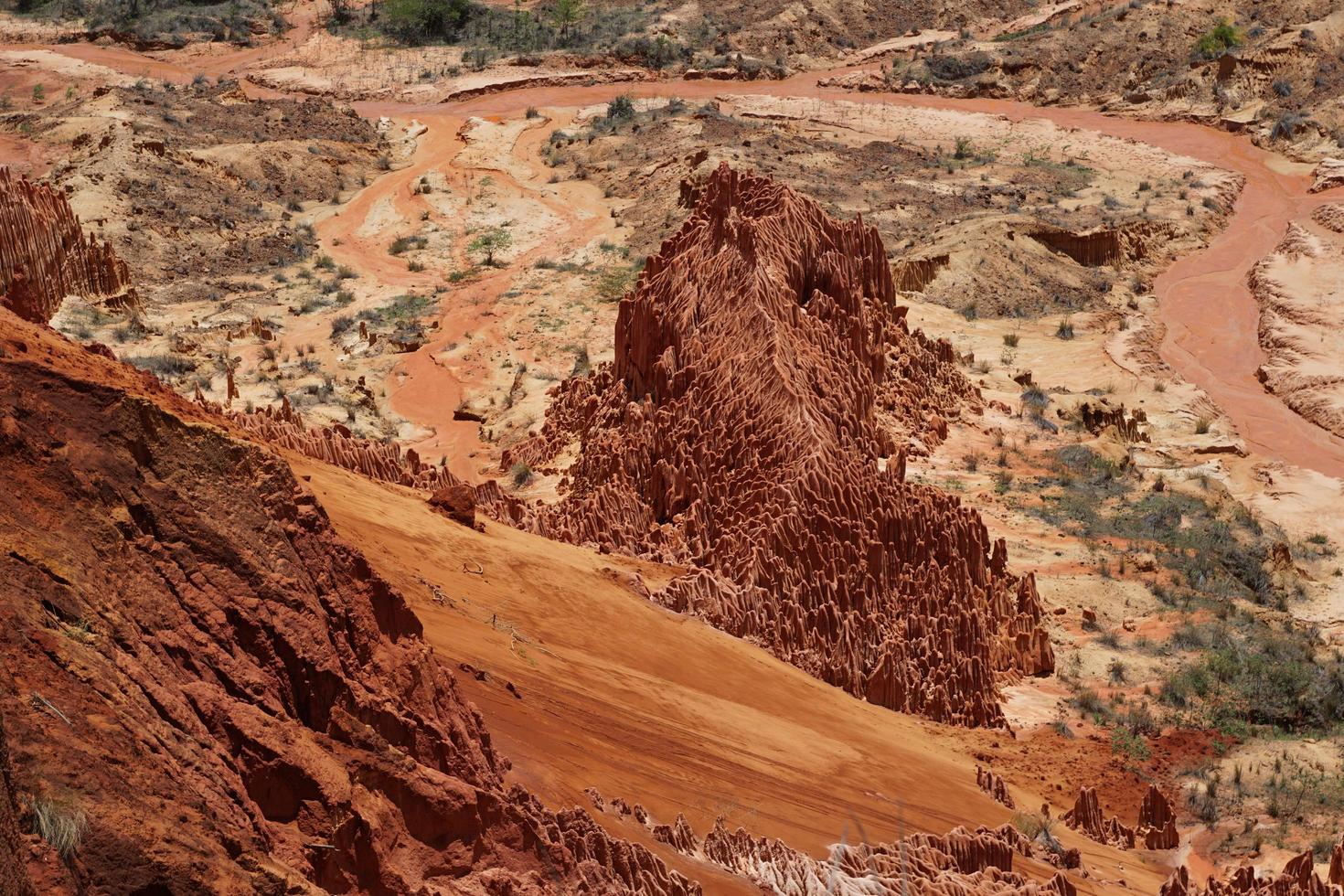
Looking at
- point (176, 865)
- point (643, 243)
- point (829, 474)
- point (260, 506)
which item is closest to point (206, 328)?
point (643, 243)

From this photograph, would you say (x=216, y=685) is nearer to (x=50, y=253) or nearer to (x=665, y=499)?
(x=665, y=499)

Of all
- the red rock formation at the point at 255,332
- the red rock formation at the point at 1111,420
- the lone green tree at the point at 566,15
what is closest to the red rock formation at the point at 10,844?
the red rock formation at the point at 1111,420

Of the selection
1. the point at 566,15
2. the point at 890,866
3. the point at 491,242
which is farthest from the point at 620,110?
the point at 890,866

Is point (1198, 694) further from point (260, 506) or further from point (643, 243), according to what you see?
point (643, 243)

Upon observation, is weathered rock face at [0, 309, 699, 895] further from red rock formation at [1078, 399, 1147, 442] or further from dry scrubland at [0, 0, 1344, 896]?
red rock formation at [1078, 399, 1147, 442]

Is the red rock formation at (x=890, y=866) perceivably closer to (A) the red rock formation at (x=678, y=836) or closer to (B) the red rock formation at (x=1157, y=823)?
(A) the red rock formation at (x=678, y=836)

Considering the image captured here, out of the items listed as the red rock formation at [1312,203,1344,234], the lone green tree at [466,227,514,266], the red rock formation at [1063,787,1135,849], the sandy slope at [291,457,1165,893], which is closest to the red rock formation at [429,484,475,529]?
the sandy slope at [291,457,1165,893]
